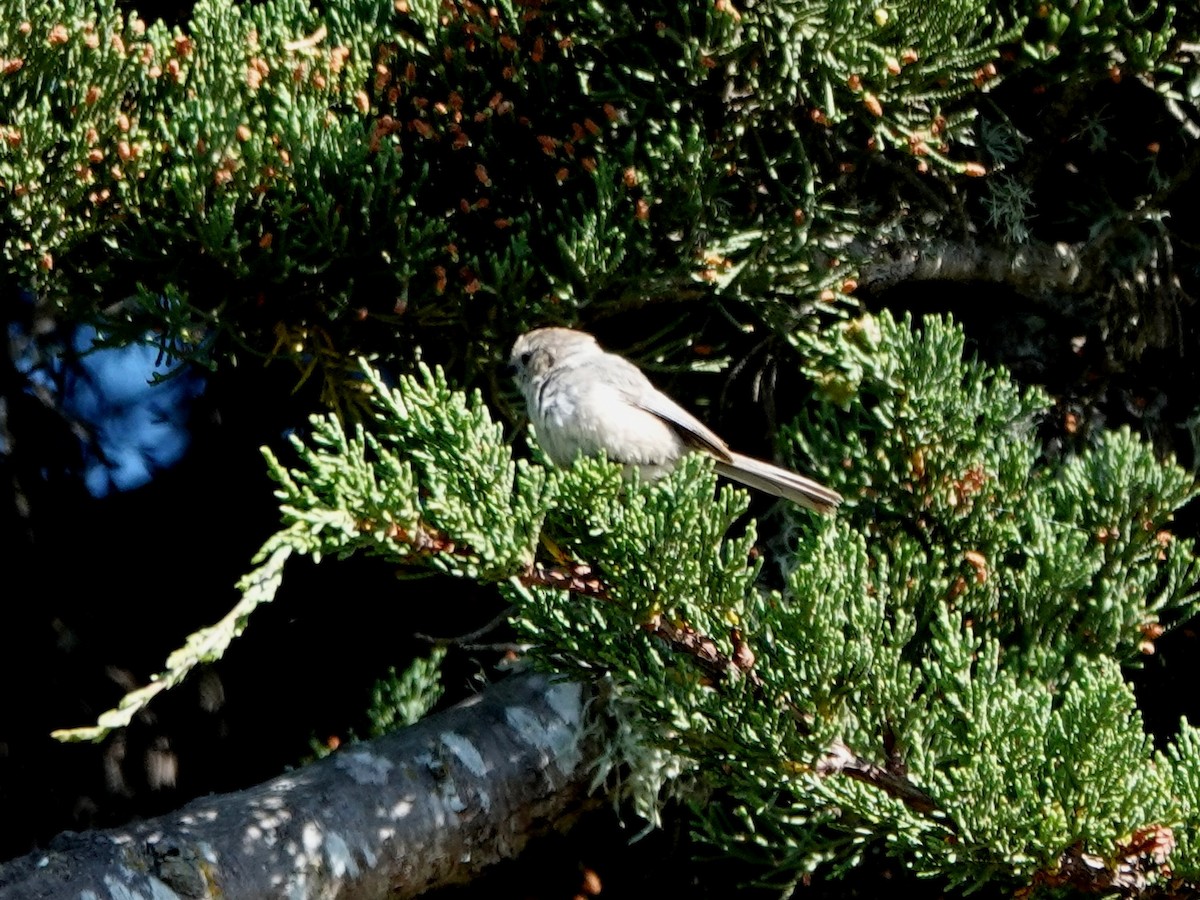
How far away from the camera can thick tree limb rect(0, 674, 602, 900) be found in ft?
8.09

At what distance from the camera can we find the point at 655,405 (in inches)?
116

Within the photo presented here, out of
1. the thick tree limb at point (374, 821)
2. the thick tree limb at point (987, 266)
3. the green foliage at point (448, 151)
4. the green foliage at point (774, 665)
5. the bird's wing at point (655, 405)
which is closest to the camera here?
the green foliage at point (774, 665)

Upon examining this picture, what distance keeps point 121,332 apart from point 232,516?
2.79 ft

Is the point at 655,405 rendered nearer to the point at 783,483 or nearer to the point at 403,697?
the point at 783,483

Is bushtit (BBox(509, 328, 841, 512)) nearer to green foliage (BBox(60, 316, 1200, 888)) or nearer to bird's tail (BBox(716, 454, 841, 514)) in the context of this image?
bird's tail (BBox(716, 454, 841, 514))

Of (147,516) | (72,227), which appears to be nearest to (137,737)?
(147,516)

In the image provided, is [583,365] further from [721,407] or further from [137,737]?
[137,737]

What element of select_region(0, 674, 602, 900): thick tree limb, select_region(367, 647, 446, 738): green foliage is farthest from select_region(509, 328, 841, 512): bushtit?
select_region(367, 647, 446, 738): green foliage

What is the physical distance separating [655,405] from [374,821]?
947 mm

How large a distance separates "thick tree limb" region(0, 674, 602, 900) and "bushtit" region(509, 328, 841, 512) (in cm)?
48

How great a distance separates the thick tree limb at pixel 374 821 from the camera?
8.09 ft

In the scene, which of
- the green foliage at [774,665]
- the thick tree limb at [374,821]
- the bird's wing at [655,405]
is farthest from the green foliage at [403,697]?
the green foliage at [774,665]

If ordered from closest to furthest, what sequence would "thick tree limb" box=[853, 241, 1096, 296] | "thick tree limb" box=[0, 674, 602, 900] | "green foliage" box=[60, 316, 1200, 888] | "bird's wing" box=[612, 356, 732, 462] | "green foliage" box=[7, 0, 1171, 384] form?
"green foliage" box=[60, 316, 1200, 888]
"thick tree limb" box=[0, 674, 602, 900]
"green foliage" box=[7, 0, 1171, 384]
"bird's wing" box=[612, 356, 732, 462]
"thick tree limb" box=[853, 241, 1096, 296]

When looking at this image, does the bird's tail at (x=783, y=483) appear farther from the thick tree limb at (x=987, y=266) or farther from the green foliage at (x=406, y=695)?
the green foliage at (x=406, y=695)
